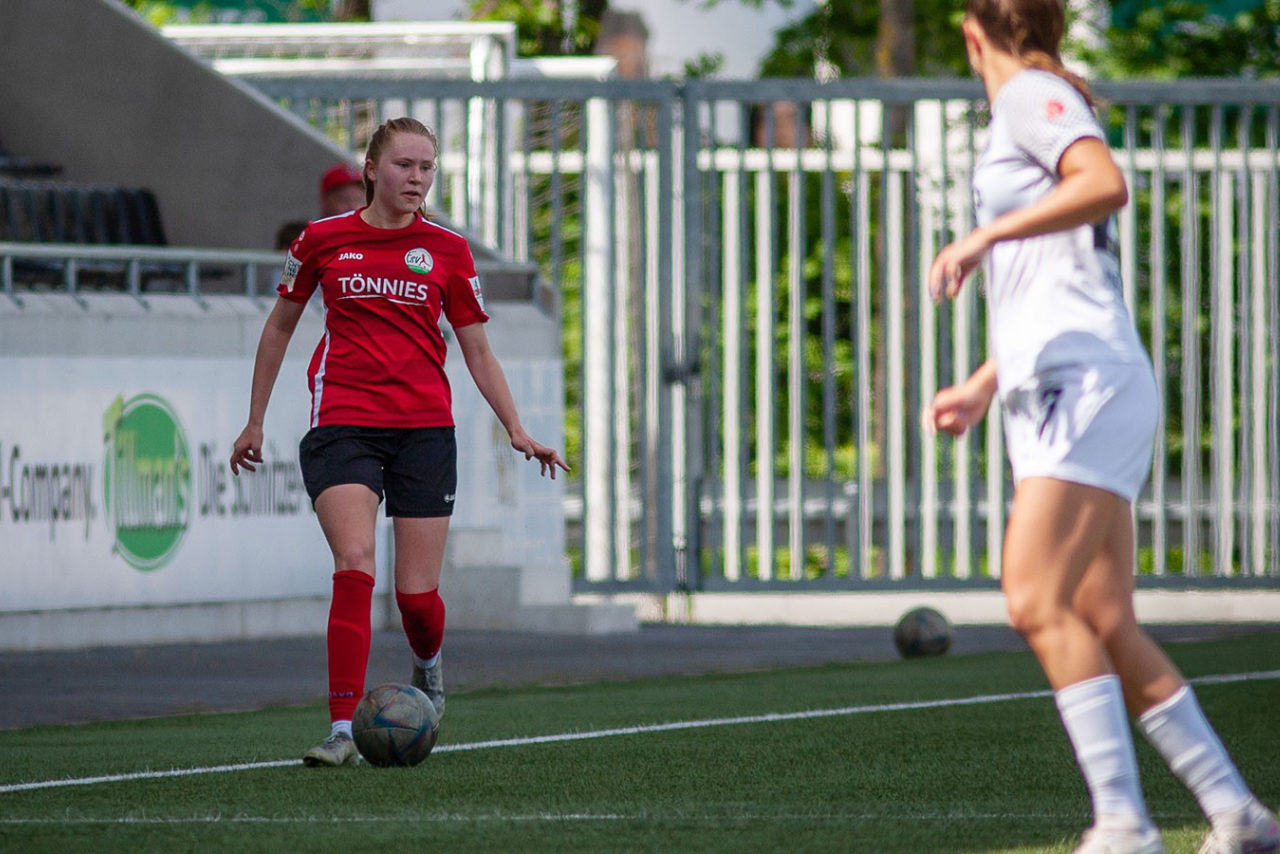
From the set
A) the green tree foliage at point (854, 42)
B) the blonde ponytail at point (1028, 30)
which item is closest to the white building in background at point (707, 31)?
the green tree foliage at point (854, 42)

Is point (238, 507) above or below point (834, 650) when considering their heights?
above

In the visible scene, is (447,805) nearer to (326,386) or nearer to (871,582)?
(326,386)

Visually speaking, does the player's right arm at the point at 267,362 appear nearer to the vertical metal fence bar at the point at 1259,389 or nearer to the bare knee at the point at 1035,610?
the bare knee at the point at 1035,610

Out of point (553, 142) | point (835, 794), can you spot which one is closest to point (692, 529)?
point (553, 142)

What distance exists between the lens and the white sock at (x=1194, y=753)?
462 centimetres

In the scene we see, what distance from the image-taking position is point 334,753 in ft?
22.4

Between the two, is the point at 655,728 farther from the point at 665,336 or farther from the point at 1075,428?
the point at 665,336

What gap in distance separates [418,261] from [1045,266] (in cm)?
270

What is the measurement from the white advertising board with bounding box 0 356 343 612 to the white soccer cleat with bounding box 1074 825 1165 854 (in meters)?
8.04

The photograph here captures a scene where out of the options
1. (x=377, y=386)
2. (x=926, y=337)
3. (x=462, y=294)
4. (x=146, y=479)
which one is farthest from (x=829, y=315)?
(x=377, y=386)

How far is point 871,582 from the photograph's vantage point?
1555cm

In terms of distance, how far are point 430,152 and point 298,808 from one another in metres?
2.03

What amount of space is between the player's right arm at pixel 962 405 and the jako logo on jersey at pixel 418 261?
2.43 m

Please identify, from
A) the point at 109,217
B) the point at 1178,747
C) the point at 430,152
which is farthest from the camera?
the point at 109,217
